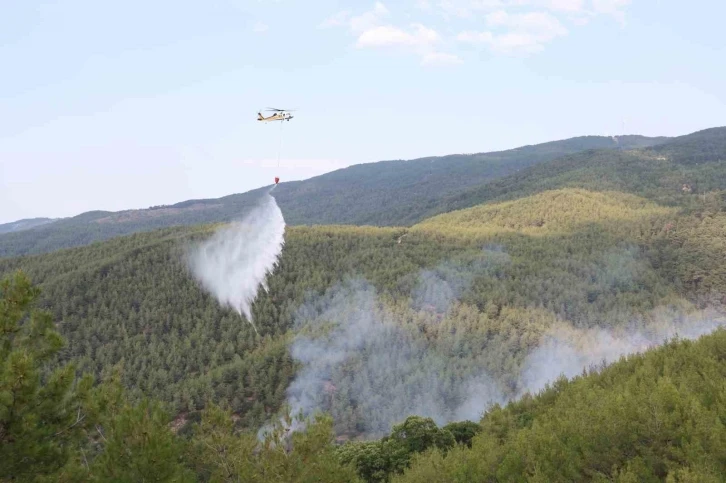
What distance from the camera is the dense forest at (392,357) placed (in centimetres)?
2223

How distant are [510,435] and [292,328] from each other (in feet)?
240

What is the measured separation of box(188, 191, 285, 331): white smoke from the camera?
122938mm

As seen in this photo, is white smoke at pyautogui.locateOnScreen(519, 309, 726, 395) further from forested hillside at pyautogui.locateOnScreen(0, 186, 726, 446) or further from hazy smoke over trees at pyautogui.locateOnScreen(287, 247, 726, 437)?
forested hillside at pyautogui.locateOnScreen(0, 186, 726, 446)

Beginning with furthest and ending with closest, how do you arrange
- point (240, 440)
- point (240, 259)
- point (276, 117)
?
point (240, 259) < point (276, 117) < point (240, 440)

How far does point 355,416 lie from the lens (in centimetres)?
8244

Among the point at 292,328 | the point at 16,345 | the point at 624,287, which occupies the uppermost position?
the point at 16,345

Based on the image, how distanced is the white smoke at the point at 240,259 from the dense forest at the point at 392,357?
3268 millimetres

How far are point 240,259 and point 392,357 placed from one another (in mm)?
58544

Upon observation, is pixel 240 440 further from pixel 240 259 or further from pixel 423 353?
pixel 240 259

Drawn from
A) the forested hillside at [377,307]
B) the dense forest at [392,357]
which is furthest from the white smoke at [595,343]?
the forested hillside at [377,307]

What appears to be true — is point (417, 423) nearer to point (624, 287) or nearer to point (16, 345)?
point (16, 345)

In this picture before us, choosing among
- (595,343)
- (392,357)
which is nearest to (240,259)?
(392,357)

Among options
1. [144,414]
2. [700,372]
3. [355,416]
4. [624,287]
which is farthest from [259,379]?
[624,287]

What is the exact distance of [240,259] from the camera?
139 meters
